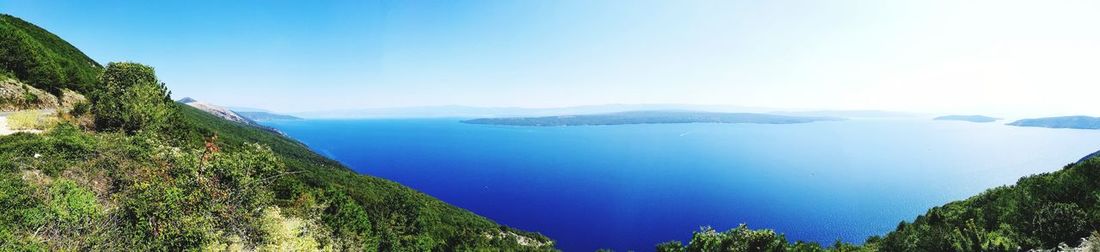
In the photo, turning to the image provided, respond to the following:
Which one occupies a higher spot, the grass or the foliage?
the grass

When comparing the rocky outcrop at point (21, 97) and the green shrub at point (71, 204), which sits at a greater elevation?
the rocky outcrop at point (21, 97)

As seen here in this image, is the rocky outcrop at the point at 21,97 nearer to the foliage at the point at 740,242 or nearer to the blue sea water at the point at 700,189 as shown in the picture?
the foliage at the point at 740,242

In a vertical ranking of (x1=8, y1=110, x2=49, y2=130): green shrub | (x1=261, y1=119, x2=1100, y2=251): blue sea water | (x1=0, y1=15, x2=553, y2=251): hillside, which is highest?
(x1=8, y1=110, x2=49, y2=130): green shrub

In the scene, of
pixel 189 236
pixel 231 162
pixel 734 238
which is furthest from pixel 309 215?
pixel 734 238

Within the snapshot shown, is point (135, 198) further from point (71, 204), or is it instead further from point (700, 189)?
point (700, 189)

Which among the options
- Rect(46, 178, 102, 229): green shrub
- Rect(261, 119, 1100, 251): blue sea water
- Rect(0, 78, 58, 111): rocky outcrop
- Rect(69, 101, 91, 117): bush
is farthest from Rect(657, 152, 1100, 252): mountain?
Rect(261, 119, 1100, 251): blue sea water

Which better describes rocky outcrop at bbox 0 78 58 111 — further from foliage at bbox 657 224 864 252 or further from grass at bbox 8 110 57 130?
foliage at bbox 657 224 864 252

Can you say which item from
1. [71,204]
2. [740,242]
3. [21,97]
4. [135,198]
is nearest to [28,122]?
[21,97]

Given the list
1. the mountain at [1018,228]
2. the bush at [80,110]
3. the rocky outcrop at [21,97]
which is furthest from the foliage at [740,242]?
the rocky outcrop at [21,97]

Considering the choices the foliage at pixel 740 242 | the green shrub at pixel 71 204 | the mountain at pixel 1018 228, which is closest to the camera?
the green shrub at pixel 71 204
